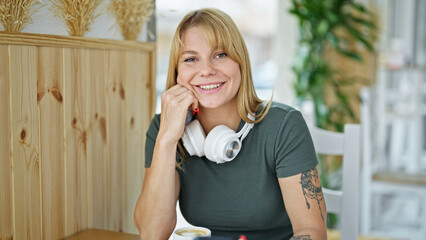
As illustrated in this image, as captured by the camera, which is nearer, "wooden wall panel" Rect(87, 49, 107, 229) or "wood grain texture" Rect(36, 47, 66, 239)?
"wood grain texture" Rect(36, 47, 66, 239)

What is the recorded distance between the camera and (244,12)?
11750 mm

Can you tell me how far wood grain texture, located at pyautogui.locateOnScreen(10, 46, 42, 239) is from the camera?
1.25 meters

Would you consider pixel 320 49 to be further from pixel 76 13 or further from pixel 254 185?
pixel 76 13

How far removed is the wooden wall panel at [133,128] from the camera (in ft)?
5.59

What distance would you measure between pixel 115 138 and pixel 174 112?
31 centimetres

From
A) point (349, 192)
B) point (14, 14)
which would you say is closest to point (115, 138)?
point (14, 14)

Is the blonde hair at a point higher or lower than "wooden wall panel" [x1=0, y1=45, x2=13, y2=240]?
higher

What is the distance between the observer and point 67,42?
1395mm

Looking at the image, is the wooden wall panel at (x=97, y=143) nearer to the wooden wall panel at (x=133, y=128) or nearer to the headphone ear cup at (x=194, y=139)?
the wooden wall panel at (x=133, y=128)

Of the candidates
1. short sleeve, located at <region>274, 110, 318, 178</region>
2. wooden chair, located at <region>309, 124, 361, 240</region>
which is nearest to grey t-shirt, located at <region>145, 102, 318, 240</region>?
short sleeve, located at <region>274, 110, 318, 178</region>

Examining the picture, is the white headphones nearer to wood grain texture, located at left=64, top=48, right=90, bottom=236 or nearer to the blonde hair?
the blonde hair

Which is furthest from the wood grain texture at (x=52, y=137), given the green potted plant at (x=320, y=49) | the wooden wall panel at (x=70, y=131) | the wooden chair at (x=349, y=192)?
the green potted plant at (x=320, y=49)

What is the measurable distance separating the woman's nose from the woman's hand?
3.1 inches

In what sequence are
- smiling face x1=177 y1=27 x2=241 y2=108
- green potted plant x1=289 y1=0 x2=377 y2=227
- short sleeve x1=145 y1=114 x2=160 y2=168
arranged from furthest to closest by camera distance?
green potted plant x1=289 y1=0 x2=377 y2=227, short sleeve x1=145 y1=114 x2=160 y2=168, smiling face x1=177 y1=27 x2=241 y2=108
